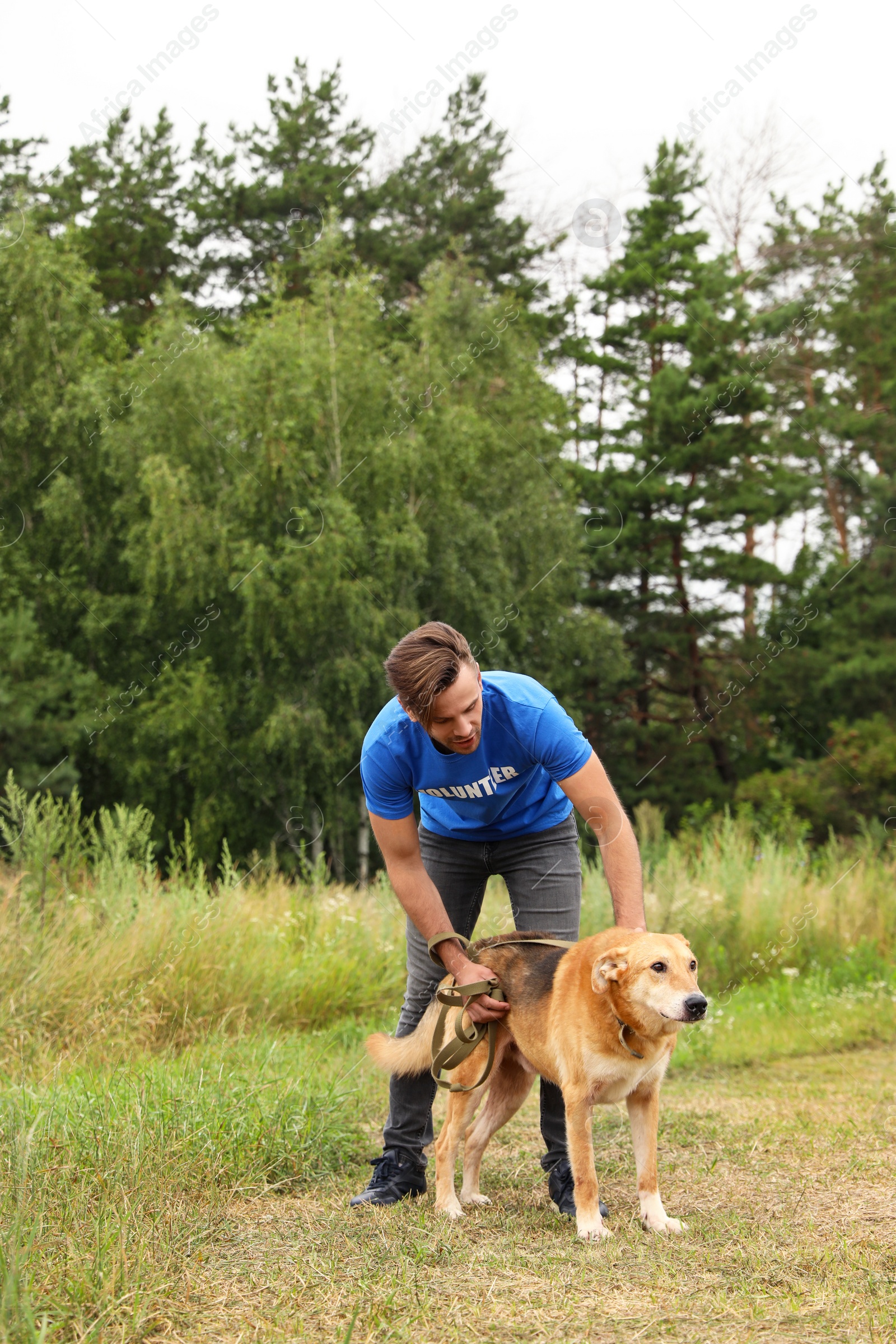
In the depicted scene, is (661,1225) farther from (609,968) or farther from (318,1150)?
(318,1150)

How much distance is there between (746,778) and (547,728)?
75.4ft

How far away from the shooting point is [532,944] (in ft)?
13.7

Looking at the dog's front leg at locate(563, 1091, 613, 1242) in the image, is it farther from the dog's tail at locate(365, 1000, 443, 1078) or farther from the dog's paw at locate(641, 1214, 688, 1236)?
the dog's tail at locate(365, 1000, 443, 1078)

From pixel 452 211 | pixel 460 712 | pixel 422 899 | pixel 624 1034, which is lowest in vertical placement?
pixel 624 1034

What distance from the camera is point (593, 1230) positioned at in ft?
11.9

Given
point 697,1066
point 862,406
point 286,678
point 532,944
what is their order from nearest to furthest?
1. point 532,944
2. point 697,1066
3. point 286,678
4. point 862,406

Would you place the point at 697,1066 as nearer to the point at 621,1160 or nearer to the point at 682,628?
the point at 621,1160

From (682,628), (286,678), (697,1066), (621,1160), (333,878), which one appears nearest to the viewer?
(621,1160)

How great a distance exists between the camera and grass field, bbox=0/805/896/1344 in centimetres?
295

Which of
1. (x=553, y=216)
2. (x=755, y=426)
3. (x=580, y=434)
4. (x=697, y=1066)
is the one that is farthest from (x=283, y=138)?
(x=697, y=1066)

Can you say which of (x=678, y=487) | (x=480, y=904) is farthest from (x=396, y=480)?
(x=480, y=904)

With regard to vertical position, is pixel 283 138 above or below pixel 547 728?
above

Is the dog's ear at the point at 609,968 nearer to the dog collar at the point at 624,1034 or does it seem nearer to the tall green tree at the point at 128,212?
the dog collar at the point at 624,1034

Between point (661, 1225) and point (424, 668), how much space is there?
6.39 feet
